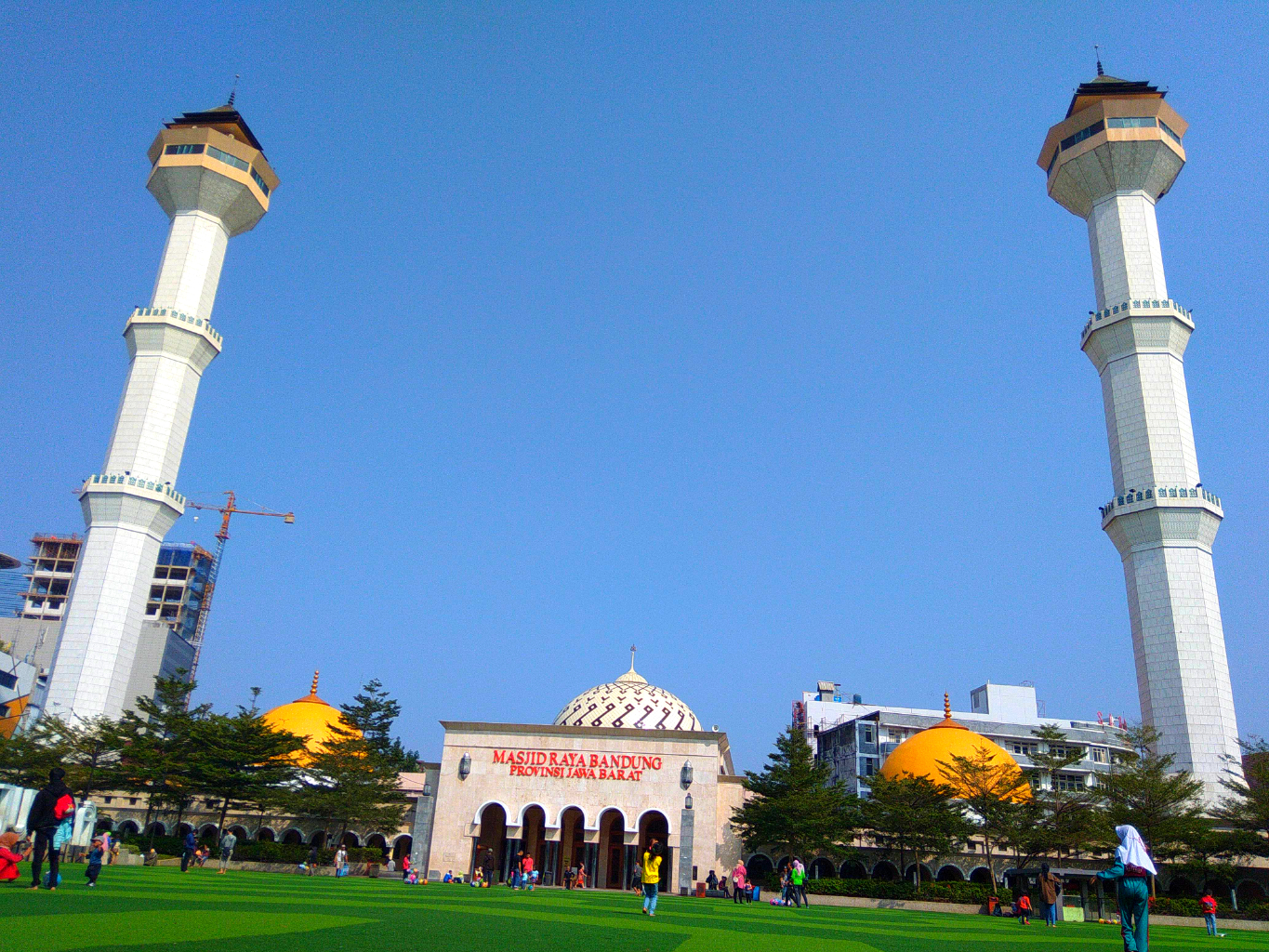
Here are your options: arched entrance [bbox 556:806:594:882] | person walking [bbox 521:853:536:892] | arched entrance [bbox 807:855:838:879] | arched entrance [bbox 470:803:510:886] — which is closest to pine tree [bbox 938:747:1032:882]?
arched entrance [bbox 807:855:838:879]

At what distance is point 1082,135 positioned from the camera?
40938 mm

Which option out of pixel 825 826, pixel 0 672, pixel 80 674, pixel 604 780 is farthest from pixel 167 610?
pixel 825 826

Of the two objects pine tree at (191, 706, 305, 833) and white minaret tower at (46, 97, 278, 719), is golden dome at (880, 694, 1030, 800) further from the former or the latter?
white minaret tower at (46, 97, 278, 719)

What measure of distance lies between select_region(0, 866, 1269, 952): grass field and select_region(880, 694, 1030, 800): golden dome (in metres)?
17.6

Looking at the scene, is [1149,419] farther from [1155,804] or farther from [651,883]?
[651,883]

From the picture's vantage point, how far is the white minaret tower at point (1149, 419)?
108 feet

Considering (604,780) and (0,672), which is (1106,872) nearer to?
(604,780)

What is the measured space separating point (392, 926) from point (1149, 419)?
36016 millimetres

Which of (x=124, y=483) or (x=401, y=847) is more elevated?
(x=124, y=483)

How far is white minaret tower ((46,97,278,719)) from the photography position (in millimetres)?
36281

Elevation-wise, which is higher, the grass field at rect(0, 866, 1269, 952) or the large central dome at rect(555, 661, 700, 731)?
the large central dome at rect(555, 661, 700, 731)

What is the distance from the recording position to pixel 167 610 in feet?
303

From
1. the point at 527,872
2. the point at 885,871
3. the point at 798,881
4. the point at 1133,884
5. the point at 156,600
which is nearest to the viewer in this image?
the point at 1133,884

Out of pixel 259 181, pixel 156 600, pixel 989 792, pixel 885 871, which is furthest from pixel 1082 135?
pixel 156 600
